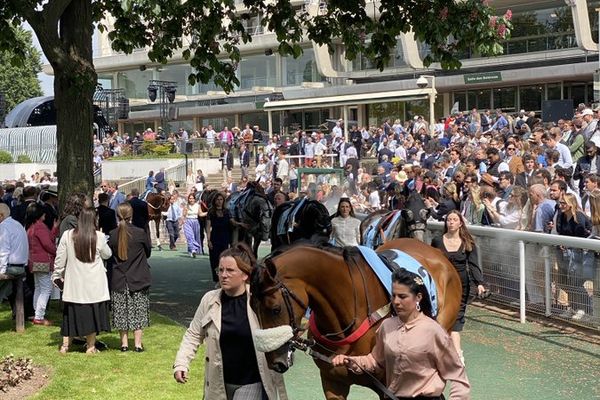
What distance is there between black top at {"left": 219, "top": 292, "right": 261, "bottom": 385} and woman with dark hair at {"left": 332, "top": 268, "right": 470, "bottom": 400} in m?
1.08

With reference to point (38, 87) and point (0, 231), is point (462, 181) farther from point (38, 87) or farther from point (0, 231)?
point (38, 87)

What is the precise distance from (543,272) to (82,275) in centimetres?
577

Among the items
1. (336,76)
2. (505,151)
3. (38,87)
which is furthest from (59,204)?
(38,87)

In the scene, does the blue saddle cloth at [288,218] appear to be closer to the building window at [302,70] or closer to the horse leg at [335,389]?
the horse leg at [335,389]

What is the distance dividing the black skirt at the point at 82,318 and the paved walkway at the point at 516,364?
2339 millimetres

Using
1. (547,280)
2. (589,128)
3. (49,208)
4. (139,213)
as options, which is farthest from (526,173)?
(49,208)

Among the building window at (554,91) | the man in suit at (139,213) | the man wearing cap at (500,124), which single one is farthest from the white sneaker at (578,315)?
the building window at (554,91)

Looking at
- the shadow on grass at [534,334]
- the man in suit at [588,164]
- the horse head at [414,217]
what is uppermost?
the man in suit at [588,164]

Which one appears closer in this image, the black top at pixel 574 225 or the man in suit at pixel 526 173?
the black top at pixel 574 225

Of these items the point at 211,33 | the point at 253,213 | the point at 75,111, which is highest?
the point at 211,33

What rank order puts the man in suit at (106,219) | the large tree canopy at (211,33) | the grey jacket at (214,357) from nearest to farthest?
1. the grey jacket at (214,357)
2. the large tree canopy at (211,33)
3. the man in suit at (106,219)

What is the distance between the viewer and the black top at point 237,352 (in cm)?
555

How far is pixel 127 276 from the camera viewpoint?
10.2m

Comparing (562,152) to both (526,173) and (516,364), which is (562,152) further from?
(516,364)
